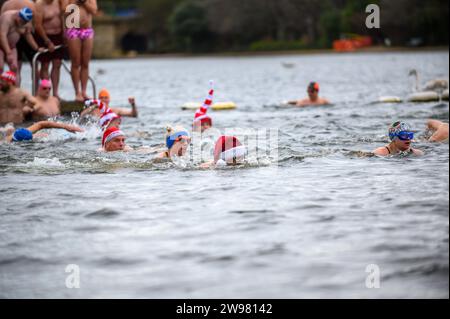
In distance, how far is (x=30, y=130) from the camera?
14.8m

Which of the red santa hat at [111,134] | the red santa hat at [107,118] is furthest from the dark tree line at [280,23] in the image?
the red santa hat at [111,134]

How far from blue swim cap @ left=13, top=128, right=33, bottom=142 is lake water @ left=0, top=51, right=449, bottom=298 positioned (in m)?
0.34

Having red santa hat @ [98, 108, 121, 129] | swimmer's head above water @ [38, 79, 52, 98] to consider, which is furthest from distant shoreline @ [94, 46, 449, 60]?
red santa hat @ [98, 108, 121, 129]

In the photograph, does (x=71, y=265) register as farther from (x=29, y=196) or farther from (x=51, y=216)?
(x=29, y=196)

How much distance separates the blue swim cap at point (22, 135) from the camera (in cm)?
1424

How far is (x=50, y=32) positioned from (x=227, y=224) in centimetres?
1177

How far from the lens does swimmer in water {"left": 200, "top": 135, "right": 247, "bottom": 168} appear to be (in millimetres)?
11008

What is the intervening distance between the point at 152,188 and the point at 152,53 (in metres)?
120

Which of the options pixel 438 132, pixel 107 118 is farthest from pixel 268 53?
pixel 438 132

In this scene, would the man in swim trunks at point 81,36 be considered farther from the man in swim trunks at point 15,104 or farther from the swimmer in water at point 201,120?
the swimmer in water at point 201,120

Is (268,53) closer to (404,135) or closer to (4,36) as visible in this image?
(4,36)

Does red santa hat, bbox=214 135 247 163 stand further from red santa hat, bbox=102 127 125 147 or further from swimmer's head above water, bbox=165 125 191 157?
red santa hat, bbox=102 127 125 147

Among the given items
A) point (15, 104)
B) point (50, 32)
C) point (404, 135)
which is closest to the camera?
point (404, 135)

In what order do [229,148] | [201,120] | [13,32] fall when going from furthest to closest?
[13,32] → [201,120] → [229,148]
